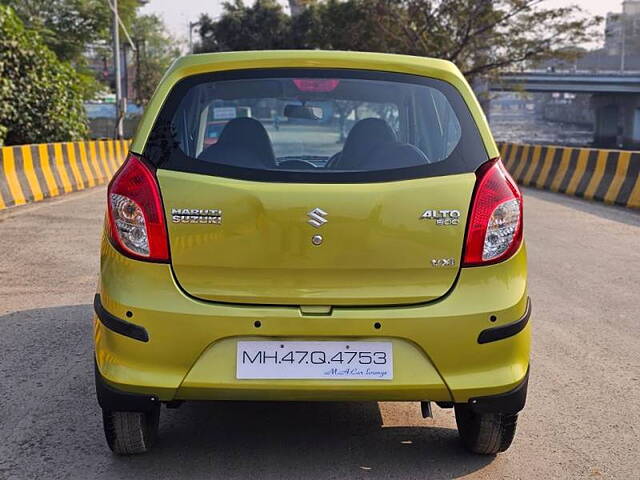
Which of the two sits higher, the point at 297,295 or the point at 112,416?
the point at 297,295

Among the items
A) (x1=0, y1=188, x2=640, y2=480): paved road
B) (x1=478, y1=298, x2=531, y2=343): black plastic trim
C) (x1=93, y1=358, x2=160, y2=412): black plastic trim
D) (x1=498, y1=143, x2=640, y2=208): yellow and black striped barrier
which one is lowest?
(x1=498, y1=143, x2=640, y2=208): yellow and black striped barrier

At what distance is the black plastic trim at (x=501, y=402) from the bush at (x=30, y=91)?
16.6 metres

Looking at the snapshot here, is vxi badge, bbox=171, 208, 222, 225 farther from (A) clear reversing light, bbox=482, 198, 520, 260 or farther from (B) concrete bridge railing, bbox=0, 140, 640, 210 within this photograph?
(B) concrete bridge railing, bbox=0, 140, 640, 210

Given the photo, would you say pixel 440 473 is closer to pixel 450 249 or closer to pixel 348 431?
pixel 348 431

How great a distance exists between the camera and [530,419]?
4301 millimetres

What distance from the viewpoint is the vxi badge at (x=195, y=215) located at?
3.27 meters

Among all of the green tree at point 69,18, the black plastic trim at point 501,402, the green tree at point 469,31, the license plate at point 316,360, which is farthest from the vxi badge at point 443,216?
the green tree at point 69,18

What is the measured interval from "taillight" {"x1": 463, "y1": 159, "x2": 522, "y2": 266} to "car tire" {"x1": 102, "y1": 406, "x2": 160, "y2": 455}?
130cm

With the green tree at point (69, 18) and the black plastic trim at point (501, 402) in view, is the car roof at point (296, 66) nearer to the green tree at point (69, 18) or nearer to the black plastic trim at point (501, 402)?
the black plastic trim at point (501, 402)

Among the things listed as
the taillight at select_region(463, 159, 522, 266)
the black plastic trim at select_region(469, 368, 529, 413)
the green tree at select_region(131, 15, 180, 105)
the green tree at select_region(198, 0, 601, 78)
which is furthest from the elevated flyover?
the black plastic trim at select_region(469, 368, 529, 413)

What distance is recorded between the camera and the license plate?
128 inches

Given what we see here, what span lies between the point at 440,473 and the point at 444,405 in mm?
288

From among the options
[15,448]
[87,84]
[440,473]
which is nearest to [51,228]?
[15,448]

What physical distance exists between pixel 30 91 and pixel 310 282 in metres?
18.1
